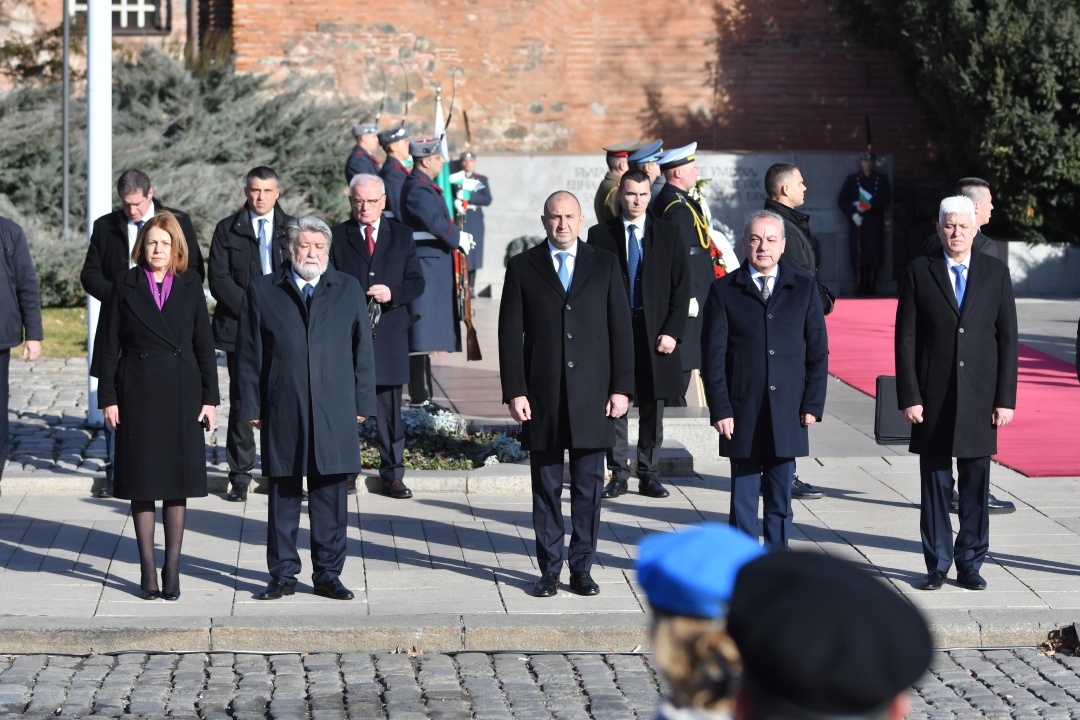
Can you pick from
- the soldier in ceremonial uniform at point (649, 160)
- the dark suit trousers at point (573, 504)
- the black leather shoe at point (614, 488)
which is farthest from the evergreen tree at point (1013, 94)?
the dark suit trousers at point (573, 504)

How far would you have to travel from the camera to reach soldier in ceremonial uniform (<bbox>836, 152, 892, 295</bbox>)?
23.0m

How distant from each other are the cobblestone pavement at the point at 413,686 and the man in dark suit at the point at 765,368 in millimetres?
1084

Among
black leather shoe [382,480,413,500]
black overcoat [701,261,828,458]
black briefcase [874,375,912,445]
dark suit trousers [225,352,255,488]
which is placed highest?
black overcoat [701,261,828,458]

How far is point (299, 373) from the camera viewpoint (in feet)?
22.4

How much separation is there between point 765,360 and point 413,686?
2.18 meters

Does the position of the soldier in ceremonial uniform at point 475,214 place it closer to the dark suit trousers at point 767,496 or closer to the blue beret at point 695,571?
the dark suit trousers at point 767,496

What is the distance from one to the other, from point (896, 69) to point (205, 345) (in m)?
18.9

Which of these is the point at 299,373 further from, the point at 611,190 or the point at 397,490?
the point at 611,190

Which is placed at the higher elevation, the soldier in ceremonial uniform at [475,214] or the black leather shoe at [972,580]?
the soldier in ceremonial uniform at [475,214]

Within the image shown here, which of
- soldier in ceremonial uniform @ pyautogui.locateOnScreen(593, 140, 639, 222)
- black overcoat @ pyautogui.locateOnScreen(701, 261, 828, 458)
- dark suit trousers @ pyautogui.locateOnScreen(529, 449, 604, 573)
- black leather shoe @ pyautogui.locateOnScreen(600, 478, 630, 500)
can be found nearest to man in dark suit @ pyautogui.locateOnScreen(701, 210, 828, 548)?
black overcoat @ pyautogui.locateOnScreen(701, 261, 828, 458)

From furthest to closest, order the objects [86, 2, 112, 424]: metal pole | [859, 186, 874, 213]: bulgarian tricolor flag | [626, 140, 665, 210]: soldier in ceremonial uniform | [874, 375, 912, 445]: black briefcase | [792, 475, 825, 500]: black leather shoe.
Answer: [859, 186, 874, 213]: bulgarian tricolor flag, [86, 2, 112, 424]: metal pole, [626, 140, 665, 210]: soldier in ceremonial uniform, [792, 475, 825, 500]: black leather shoe, [874, 375, 912, 445]: black briefcase

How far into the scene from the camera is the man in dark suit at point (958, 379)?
275 inches

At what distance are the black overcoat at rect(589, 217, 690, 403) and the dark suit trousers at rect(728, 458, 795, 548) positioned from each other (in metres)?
1.45

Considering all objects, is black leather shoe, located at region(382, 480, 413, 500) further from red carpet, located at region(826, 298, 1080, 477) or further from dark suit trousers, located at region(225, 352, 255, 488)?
red carpet, located at region(826, 298, 1080, 477)
